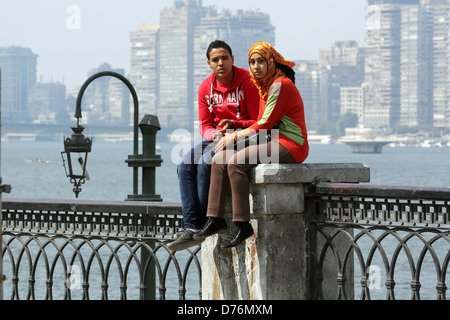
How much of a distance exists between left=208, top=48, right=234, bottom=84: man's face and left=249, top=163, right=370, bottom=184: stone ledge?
2.51 feet

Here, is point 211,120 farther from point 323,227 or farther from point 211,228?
point 323,227

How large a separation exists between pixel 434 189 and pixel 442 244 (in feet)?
166

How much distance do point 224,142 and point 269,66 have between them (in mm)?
595

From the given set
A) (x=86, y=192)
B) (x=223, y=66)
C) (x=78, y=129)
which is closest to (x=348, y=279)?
(x=223, y=66)

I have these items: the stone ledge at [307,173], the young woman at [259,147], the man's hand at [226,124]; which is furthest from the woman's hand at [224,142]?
the stone ledge at [307,173]

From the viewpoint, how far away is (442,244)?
180ft

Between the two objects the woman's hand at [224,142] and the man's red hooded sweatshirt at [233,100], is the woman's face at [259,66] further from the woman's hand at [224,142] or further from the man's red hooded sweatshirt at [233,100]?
the woman's hand at [224,142]

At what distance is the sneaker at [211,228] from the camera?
629 centimetres

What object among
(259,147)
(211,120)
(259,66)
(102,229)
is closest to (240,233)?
(259,147)

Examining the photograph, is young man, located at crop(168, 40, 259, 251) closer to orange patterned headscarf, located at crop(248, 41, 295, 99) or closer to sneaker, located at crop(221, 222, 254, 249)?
orange patterned headscarf, located at crop(248, 41, 295, 99)

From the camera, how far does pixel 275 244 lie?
630 cm

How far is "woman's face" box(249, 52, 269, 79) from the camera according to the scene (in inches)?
252
